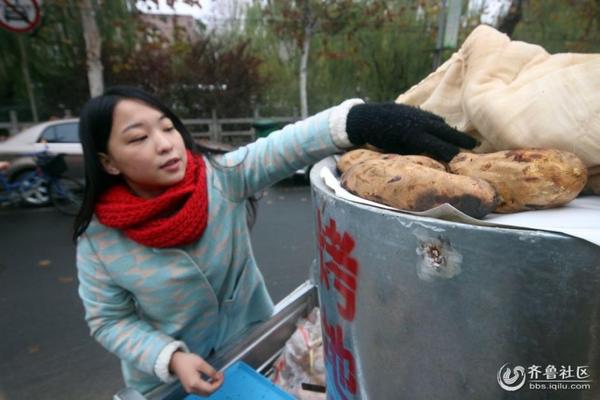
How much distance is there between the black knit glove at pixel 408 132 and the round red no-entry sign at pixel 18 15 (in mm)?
7147

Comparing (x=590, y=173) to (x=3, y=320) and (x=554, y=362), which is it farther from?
(x=3, y=320)

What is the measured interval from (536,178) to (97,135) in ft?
3.41

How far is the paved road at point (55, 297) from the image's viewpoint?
2.48 metres

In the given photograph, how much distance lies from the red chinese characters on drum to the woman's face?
0.56 m

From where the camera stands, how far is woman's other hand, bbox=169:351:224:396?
996 mm

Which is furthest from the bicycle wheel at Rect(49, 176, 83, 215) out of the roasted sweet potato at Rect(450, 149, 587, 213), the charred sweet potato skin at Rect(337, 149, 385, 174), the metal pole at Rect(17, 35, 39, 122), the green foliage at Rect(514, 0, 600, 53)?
the green foliage at Rect(514, 0, 600, 53)

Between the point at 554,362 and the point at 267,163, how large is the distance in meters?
0.85

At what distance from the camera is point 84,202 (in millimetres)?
1150

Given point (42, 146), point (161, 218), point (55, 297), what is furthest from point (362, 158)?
point (42, 146)

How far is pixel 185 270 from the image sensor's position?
3.70ft

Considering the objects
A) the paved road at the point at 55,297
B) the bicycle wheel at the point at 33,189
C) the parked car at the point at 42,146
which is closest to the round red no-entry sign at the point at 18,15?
the parked car at the point at 42,146

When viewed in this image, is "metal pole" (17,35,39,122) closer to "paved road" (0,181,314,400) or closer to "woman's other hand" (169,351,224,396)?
"paved road" (0,181,314,400)

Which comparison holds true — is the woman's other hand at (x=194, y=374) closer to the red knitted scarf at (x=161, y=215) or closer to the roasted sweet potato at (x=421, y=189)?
the red knitted scarf at (x=161, y=215)

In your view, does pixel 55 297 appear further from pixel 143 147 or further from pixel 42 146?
pixel 42 146
